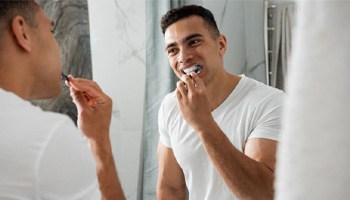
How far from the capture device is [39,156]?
0.54 m

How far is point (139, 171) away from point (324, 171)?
1.47 m

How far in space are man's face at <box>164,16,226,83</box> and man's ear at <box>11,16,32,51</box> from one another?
60 centimetres

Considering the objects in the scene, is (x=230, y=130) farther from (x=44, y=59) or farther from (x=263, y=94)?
(x=44, y=59)

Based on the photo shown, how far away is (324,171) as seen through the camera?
0.15 meters

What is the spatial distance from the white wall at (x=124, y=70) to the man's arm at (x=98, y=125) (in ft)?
1.99

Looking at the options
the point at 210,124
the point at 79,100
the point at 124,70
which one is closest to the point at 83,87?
the point at 79,100

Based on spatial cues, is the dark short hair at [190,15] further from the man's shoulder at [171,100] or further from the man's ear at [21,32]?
the man's ear at [21,32]

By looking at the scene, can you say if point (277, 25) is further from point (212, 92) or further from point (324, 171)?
point (324, 171)

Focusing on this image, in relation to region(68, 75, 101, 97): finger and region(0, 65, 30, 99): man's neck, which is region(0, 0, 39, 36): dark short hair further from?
region(68, 75, 101, 97): finger

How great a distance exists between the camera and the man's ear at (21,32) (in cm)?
64

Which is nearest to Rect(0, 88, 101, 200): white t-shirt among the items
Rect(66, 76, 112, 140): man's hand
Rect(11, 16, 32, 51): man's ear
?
Rect(11, 16, 32, 51): man's ear

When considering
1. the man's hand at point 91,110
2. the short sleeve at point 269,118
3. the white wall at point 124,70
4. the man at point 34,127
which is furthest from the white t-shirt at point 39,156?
the white wall at point 124,70

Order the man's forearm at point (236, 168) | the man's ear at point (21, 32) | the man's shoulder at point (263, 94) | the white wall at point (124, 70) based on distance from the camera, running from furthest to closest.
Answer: the white wall at point (124, 70) < the man's shoulder at point (263, 94) < the man's forearm at point (236, 168) < the man's ear at point (21, 32)

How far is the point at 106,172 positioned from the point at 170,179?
324mm
